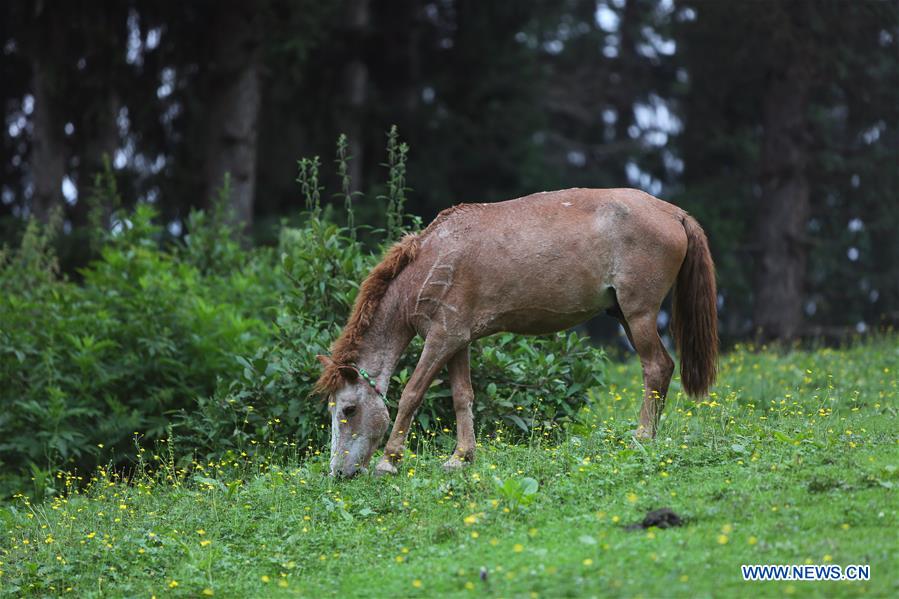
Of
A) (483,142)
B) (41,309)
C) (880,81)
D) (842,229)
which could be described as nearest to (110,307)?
(41,309)

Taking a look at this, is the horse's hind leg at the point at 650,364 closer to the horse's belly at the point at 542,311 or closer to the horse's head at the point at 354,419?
the horse's belly at the point at 542,311

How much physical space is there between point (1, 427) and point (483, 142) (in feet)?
51.6

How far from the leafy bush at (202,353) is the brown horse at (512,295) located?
1.19m

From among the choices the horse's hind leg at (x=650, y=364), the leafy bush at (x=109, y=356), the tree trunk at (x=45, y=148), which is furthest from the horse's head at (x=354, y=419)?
the tree trunk at (x=45, y=148)

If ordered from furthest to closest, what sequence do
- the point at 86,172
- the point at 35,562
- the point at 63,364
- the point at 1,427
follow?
1. the point at 86,172
2. the point at 63,364
3. the point at 1,427
4. the point at 35,562

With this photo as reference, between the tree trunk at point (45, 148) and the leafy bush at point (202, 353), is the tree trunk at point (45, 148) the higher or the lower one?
the higher one

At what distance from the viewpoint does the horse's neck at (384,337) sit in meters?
9.30

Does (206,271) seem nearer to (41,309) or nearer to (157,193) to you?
(41,309)

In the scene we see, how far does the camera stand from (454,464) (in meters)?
8.77

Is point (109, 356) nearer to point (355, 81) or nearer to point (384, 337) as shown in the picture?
point (384, 337)

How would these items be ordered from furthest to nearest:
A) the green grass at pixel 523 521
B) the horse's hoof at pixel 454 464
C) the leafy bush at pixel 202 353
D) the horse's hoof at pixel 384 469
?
the leafy bush at pixel 202 353 → the horse's hoof at pixel 384 469 → the horse's hoof at pixel 454 464 → the green grass at pixel 523 521

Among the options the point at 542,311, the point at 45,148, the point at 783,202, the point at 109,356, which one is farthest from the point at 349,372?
the point at 783,202

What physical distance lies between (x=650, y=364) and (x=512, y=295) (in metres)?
1.22

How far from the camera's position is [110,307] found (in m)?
13.6
